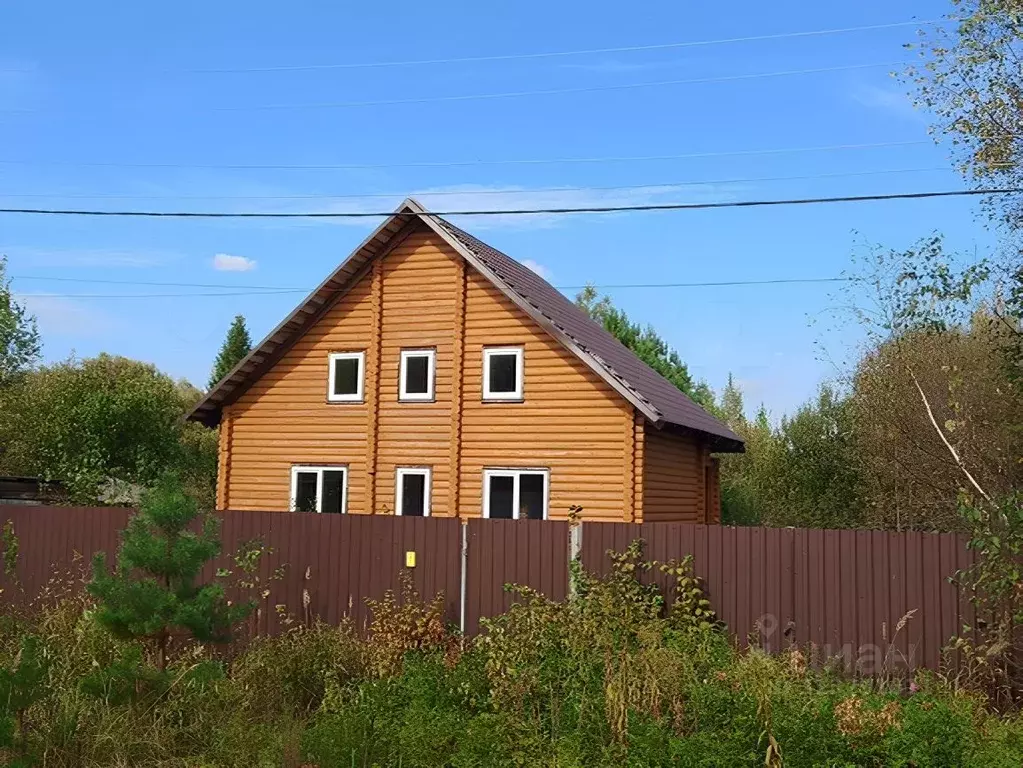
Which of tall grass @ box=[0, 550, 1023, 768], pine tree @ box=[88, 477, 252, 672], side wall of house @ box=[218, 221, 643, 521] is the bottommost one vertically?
tall grass @ box=[0, 550, 1023, 768]

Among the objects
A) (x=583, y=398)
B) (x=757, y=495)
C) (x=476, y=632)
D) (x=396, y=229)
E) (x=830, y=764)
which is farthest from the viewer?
(x=757, y=495)

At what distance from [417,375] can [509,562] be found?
9578 mm

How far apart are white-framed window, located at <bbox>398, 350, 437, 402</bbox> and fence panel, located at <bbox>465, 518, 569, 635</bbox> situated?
29.1 feet

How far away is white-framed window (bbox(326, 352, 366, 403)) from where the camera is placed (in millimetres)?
21047

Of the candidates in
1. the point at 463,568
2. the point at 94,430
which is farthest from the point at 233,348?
the point at 463,568

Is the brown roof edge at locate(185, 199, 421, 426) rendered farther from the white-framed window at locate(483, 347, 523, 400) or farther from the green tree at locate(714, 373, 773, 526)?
the green tree at locate(714, 373, 773, 526)

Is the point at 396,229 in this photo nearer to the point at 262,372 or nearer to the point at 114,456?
the point at 262,372

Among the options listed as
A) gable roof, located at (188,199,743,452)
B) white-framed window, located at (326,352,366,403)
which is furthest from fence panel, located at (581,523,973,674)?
white-framed window, located at (326,352,366,403)

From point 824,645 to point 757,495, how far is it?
2438 cm

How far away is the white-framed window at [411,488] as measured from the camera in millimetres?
20234

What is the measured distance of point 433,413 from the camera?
20266 mm

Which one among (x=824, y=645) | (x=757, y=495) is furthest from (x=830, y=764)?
(x=757, y=495)

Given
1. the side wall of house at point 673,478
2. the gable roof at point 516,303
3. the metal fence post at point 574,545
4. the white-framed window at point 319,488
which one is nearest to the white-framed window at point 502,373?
the gable roof at point 516,303

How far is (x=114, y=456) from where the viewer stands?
1352 inches
